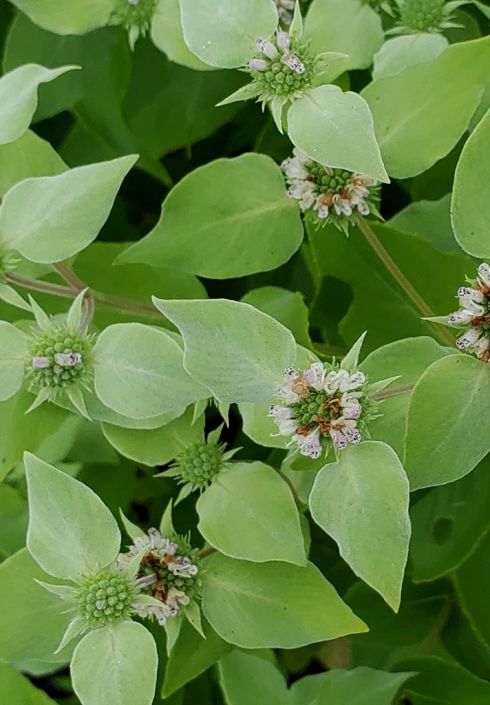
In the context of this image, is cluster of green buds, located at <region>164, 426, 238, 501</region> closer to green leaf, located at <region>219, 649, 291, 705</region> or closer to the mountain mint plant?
the mountain mint plant

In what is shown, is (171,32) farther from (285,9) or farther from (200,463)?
(200,463)

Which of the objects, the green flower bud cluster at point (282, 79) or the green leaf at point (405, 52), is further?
the green leaf at point (405, 52)

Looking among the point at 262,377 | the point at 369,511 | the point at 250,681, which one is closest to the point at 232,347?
the point at 262,377

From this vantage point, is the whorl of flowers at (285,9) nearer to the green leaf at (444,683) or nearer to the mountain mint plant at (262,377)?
the mountain mint plant at (262,377)

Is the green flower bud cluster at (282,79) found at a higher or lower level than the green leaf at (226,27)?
lower

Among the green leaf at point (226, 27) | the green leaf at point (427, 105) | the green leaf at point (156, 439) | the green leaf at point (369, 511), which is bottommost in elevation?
the green leaf at point (156, 439)

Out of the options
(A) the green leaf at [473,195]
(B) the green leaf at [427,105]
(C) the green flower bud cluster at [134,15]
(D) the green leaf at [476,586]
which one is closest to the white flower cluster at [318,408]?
(A) the green leaf at [473,195]

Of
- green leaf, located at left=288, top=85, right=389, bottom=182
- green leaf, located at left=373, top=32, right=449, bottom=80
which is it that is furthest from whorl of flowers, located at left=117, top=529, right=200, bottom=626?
green leaf, located at left=373, top=32, right=449, bottom=80
